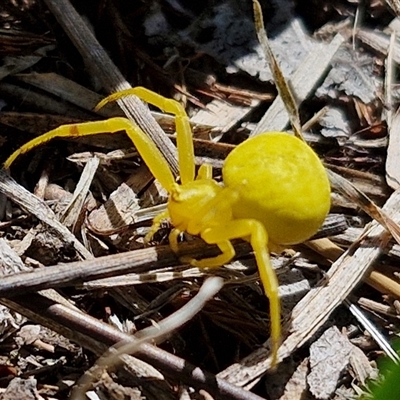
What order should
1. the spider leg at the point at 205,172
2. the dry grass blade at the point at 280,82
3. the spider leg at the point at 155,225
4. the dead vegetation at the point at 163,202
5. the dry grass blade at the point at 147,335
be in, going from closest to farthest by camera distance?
the dry grass blade at the point at 147,335 < the dead vegetation at the point at 163,202 < the spider leg at the point at 155,225 < the spider leg at the point at 205,172 < the dry grass blade at the point at 280,82

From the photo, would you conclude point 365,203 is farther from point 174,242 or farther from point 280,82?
point 174,242

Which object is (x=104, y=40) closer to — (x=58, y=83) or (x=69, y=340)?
(x=58, y=83)

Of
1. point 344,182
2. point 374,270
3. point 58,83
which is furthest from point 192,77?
point 374,270

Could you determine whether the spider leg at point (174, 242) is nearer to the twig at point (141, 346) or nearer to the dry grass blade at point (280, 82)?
the twig at point (141, 346)

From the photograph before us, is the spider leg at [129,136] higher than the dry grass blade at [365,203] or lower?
higher

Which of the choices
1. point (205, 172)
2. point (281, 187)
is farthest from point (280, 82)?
point (281, 187)

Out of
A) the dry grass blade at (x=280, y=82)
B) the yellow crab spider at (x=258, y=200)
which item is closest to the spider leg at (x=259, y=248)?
the yellow crab spider at (x=258, y=200)
